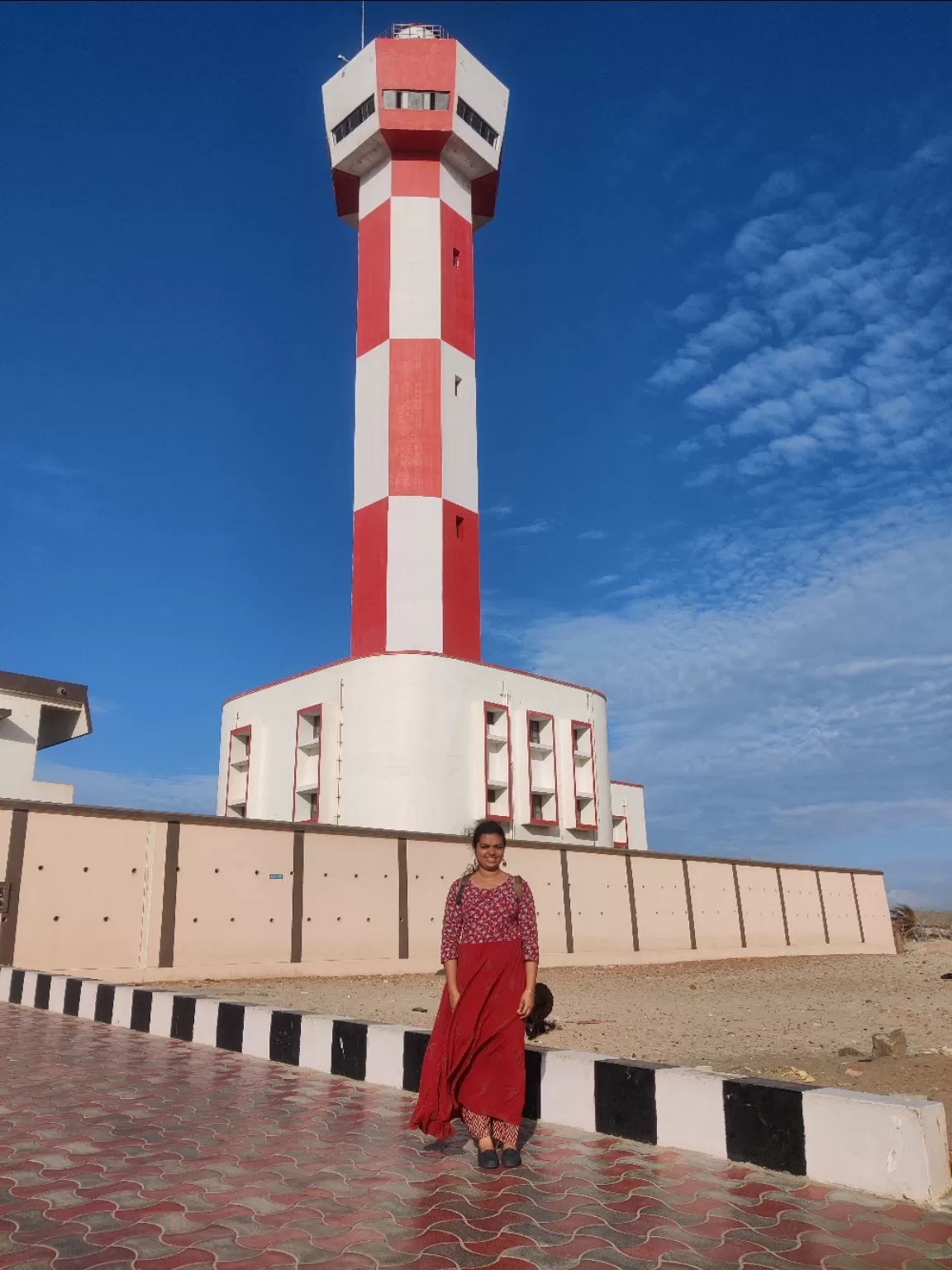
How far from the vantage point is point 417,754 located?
27328mm

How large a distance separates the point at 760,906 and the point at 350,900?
54.0 ft

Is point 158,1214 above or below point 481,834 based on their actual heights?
below

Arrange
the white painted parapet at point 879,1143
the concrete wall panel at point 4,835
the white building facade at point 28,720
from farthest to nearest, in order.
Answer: the white building facade at point 28,720 → the concrete wall panel at point 4,835 → the white painted parapet at point 879,1143

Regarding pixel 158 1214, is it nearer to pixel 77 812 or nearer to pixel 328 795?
pixel 77 812

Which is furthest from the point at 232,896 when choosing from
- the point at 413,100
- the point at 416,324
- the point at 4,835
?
the point at 413,100

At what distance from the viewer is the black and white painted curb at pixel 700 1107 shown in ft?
11.9

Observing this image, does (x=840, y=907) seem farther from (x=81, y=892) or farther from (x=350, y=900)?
(x=81, y=892)

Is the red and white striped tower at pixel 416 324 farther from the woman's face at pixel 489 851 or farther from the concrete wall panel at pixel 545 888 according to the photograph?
the woman's face at pixel 489 851

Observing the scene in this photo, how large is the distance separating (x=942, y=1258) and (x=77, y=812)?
14.9m

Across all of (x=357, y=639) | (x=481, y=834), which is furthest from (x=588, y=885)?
(x=481, y=834)

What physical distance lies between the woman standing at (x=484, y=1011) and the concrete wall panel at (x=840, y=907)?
3229 cm

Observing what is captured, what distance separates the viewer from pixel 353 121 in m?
34.0

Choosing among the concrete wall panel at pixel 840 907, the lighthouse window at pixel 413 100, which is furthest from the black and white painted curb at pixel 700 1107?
the lighthouse window at pixel 413 100

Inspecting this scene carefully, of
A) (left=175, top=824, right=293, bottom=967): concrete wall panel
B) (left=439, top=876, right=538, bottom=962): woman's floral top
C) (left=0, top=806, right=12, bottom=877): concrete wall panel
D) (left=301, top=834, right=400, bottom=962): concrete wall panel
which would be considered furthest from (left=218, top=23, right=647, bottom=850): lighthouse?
(left=439, top=876, right=538, bottom=962): woman's floral top
